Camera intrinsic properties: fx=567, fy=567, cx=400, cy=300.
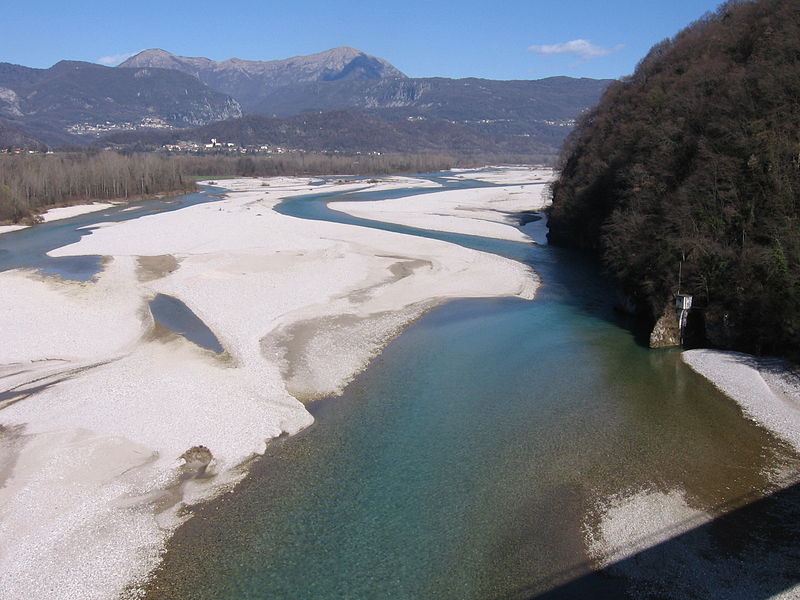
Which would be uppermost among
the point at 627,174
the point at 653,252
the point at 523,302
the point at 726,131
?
the point at 726,131

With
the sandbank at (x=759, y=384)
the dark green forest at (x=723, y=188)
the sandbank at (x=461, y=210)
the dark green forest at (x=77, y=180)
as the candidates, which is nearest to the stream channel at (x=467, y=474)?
the sandbank at (x=759, y=384)

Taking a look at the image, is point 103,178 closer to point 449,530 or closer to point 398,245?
point 398,245

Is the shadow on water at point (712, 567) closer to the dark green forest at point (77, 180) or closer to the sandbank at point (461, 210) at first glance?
the sandbank at point (461, 210)

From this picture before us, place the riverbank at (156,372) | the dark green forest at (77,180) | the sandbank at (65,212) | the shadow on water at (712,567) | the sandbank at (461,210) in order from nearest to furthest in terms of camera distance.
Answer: the shadow on water at (712,567) < the riverbank at (156,372) < the sandbank at (461,210) < the sandbank at (65,212) < the dark green forest at (77,180)

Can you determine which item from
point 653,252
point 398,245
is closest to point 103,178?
point 398,245

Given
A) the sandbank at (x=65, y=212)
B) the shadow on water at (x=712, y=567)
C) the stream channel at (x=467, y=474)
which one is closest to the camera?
the shadow on water at (x=712, y=567)

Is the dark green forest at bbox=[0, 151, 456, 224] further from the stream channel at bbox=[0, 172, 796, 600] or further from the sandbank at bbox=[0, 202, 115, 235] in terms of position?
the stream channel at bbox=[0, 172, 796, 600]

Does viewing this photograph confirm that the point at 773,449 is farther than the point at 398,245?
No

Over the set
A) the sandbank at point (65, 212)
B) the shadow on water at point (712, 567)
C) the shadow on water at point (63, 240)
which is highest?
the sandbank at point (65, 212)
